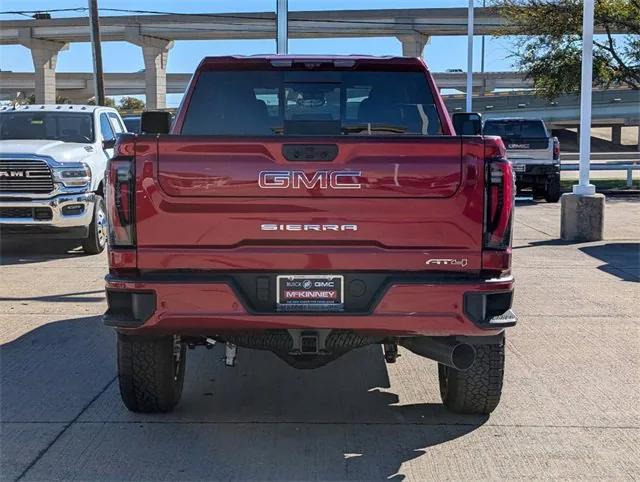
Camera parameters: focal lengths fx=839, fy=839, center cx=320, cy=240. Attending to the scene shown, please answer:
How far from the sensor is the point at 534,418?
5.26 m

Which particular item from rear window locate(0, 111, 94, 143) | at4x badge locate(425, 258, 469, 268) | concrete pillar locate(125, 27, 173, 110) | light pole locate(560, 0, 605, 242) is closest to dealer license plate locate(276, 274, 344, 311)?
at4x badge locate(425, 258, 469, 268)

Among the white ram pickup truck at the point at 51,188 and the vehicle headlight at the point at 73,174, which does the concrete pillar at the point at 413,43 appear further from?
the vehicle headlight at the point at 73,174

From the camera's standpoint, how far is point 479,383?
507 centimetres

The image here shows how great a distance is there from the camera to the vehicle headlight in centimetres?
1116

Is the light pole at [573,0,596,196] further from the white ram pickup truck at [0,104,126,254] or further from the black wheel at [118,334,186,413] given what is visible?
the black wheel at [118,334,186,413]

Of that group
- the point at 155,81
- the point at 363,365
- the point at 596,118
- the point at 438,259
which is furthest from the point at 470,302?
the point at 596,118

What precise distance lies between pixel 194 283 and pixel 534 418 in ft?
7.76

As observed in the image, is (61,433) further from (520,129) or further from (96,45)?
(96,45)

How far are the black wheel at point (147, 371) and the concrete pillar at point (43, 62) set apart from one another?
64.4 meters

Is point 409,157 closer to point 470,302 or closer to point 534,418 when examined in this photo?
point 470,302

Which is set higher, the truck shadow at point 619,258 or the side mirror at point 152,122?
the side mirror at point 152,122

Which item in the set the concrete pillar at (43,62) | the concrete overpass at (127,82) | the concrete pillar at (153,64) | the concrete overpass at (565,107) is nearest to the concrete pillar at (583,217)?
the concrete pillar at (153,64)

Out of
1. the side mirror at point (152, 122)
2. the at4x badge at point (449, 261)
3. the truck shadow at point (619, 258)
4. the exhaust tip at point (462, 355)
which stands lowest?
the truck shadow at point (619, 258)

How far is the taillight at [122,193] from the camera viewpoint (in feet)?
14.3
